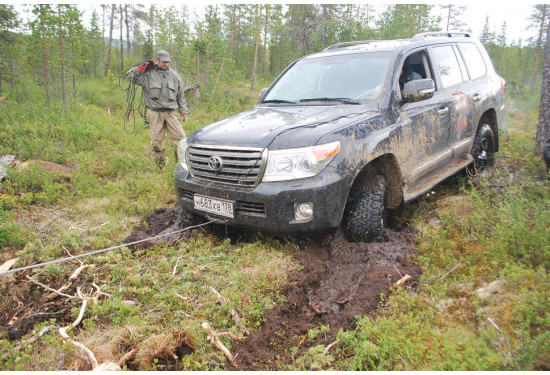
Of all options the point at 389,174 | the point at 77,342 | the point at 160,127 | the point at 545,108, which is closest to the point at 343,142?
the point at 389,174

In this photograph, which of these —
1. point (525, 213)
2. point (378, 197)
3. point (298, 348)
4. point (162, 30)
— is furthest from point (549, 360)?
point (162, 30)

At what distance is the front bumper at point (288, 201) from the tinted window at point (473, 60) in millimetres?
3370

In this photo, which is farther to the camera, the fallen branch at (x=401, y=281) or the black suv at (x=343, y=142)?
the black suv at (x=343, y=142)

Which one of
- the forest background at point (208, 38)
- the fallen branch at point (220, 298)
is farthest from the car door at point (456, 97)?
the forest background at point (208, 38)

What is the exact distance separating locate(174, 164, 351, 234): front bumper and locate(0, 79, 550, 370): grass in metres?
0.38

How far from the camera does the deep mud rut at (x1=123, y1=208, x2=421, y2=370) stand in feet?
7.18

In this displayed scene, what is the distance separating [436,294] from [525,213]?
3.60ft

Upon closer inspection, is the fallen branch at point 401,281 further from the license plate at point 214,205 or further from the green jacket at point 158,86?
the green jacket at point 158,86

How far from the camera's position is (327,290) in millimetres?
2709

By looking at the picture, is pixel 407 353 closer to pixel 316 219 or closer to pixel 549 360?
pixel 549 360

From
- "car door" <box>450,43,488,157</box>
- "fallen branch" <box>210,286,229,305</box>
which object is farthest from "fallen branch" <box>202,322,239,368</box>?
Result: "car door" <box>450,43,488,157</box>

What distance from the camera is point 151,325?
226cm

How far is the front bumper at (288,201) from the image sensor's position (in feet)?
9.07

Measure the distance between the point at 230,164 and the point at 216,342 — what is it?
1.46 m
